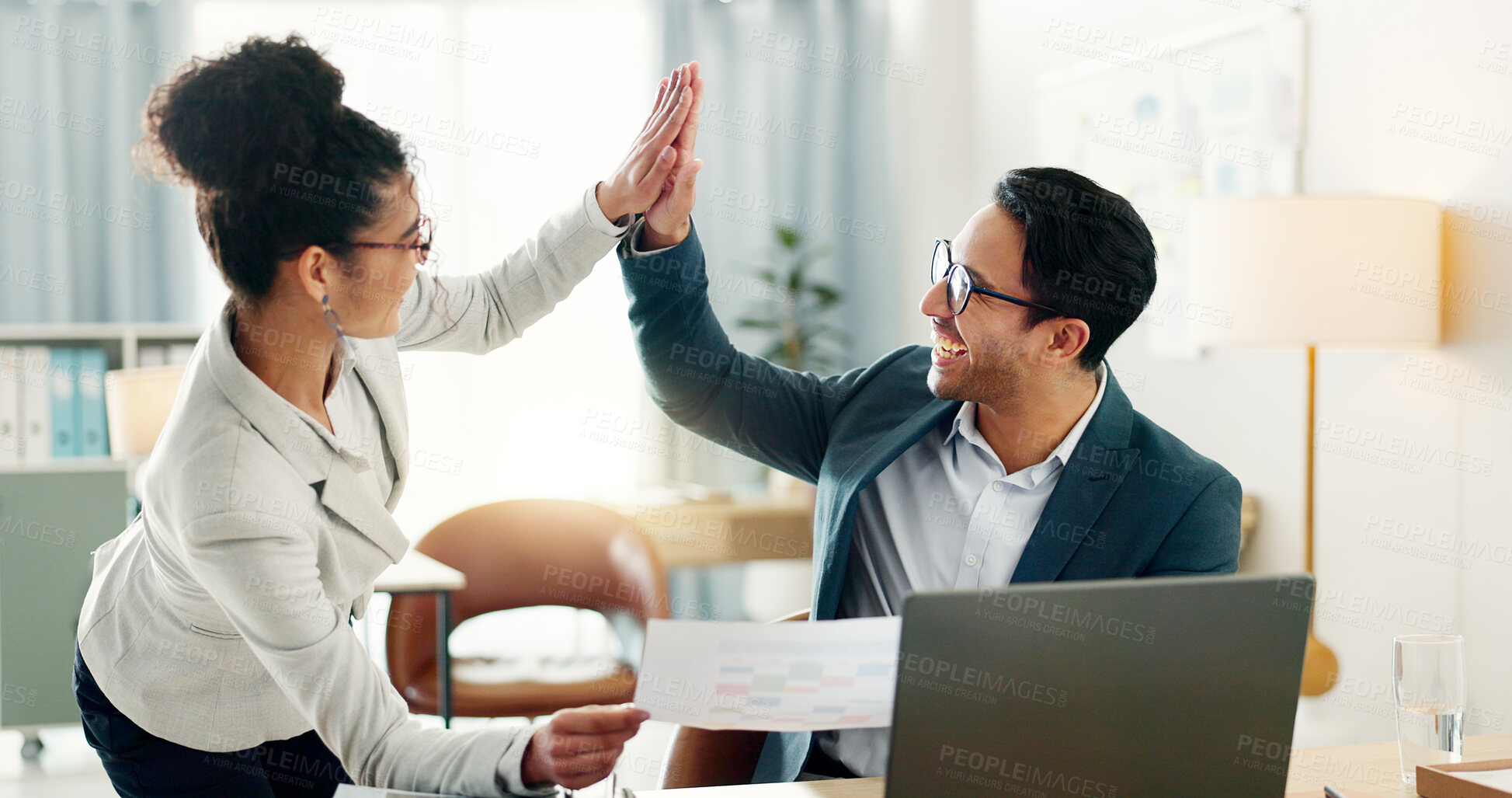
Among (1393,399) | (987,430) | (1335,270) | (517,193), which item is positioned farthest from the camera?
(517,193)

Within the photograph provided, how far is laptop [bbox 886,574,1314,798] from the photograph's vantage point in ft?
2.94

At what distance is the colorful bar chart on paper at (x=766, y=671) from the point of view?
0.93 m

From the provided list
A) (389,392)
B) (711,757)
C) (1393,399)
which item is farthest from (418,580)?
(1393,399)

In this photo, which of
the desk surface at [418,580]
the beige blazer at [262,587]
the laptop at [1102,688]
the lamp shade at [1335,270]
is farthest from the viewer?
the desk surface at [418,580]

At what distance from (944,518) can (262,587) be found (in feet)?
2.98

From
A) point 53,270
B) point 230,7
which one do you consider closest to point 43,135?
point 53,270

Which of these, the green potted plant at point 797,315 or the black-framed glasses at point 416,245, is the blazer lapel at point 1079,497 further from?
the green potted plant at point 797,315

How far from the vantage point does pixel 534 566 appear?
9.84 ft

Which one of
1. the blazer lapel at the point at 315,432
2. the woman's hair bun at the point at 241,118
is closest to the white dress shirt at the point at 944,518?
the blazer lapel at the point at 315,432

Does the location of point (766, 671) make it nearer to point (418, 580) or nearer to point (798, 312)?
point (418, 580)

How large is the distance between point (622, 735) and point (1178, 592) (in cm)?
47

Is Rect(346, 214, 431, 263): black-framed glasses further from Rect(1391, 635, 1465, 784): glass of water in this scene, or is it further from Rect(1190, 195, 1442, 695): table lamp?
Rect(1190, 195, 1442, 695): table lamp

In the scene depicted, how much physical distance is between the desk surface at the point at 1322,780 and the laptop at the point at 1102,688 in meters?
0.22

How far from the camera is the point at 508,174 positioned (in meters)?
4.53
